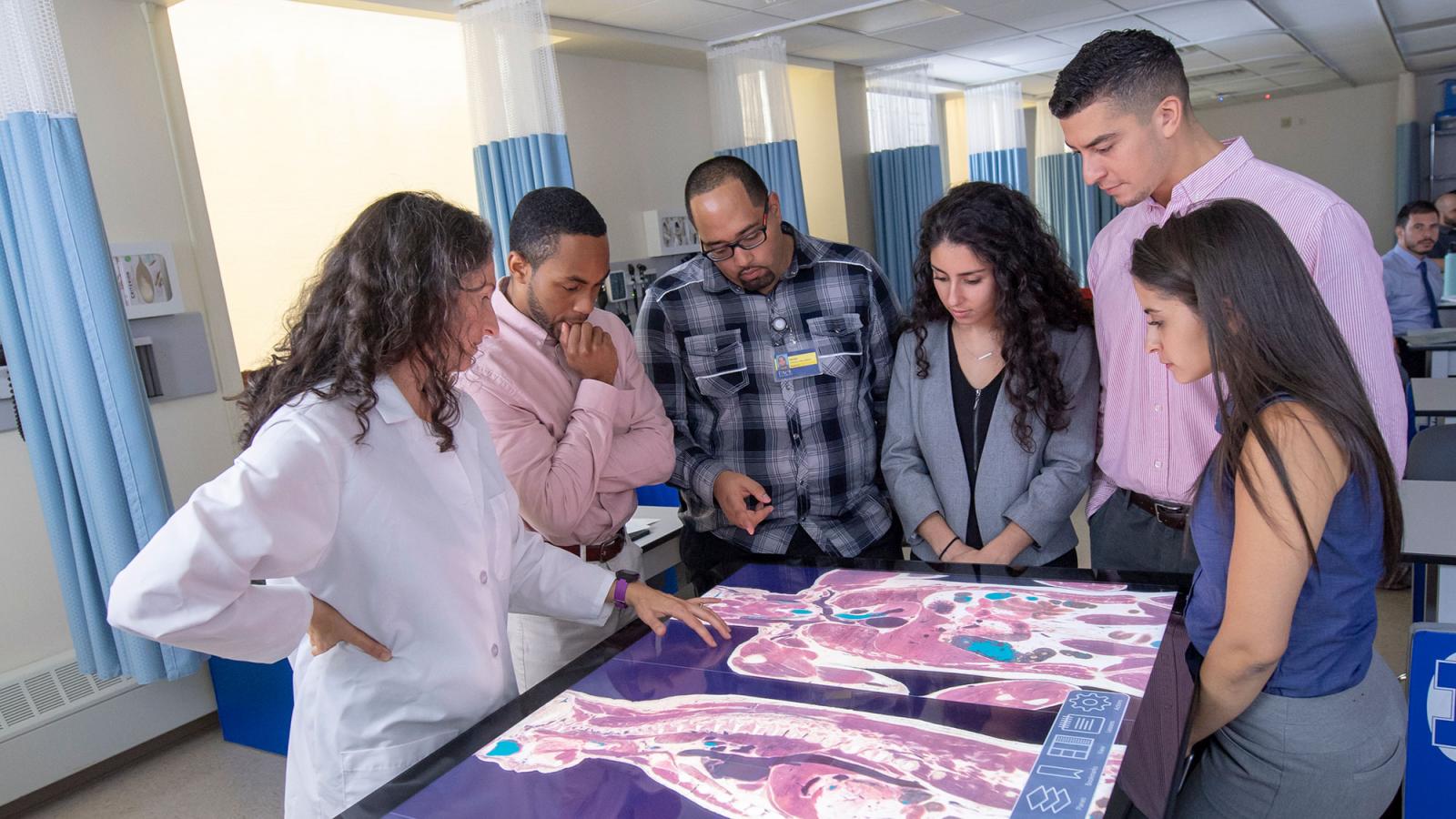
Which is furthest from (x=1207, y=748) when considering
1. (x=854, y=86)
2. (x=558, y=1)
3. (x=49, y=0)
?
(x=854, y=86)

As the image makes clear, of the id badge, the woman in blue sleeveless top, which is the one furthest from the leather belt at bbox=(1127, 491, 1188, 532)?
the id badge

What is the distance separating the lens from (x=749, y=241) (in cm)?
216

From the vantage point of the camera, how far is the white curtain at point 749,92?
229 inches

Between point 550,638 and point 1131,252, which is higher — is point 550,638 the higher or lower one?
the lower one

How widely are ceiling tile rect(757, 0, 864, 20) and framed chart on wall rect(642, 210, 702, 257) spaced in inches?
49.3

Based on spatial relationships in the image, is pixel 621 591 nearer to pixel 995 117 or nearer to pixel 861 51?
pixel 861 51

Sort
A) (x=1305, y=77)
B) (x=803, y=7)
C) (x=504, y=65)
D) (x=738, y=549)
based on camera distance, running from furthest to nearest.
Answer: (x=1305, y=77), (x=803, y=7), (x=504, y=65), (x=738, y=549)

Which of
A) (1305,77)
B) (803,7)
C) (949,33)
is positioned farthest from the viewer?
(1305,77)

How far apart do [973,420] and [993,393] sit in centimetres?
7

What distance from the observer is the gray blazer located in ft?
6.42

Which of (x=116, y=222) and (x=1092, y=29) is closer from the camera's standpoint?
(x=116, y=222)

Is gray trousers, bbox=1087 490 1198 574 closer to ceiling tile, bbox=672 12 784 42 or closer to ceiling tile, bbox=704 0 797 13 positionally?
Result: ceiling tile, bbox=704 0 797 13

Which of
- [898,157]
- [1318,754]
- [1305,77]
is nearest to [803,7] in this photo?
[898,157]

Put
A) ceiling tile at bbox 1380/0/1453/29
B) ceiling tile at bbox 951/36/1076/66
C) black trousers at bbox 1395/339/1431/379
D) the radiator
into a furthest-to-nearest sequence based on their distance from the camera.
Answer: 1. ceiling tile at bbox 951/36/1076/66
2. ceiling tile at bbox 1380/0/1453/29
3. black trousers at bbox 1395/339/1431/379
4. the radiator
